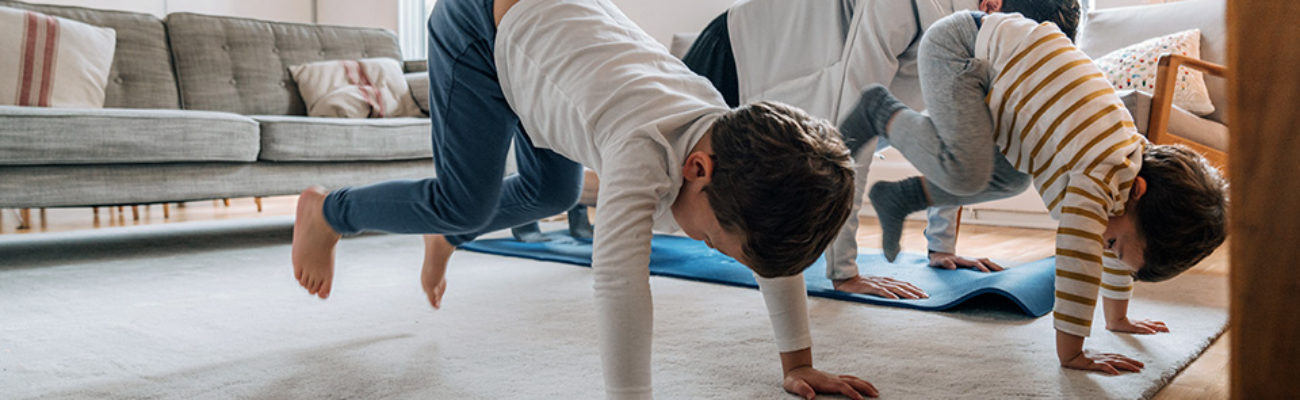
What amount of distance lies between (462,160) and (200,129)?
1464 mm

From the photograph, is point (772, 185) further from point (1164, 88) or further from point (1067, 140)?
point (1164, 88)

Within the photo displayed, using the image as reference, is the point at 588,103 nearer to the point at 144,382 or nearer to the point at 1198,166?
the point at 144,382

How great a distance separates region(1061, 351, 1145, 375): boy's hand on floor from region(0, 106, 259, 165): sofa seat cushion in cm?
212

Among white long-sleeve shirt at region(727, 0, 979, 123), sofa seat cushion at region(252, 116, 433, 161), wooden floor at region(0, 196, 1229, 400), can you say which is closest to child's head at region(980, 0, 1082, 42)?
white long-sleeve shirt at region(727, 0, 979, 123)

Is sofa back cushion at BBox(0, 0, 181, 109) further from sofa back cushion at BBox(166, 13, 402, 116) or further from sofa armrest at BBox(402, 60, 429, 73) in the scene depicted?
sofa armrest at BBox(402, 60, 429, 73)

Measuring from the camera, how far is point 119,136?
213 cm

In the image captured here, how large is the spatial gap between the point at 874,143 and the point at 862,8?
0.26 m

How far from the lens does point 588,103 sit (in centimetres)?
95

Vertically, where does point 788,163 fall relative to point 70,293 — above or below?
above

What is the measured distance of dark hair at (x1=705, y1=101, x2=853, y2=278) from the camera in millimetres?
793

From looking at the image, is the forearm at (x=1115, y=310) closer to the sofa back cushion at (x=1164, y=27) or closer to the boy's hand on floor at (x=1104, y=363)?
the boy's hand on floor at (x=1104, y=363)

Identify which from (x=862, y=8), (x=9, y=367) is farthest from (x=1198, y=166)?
(x=9, y=367)

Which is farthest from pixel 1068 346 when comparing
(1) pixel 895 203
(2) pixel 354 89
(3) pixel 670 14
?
(3) pixel 670 14

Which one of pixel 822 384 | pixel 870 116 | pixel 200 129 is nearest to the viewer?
pixel 822 384
